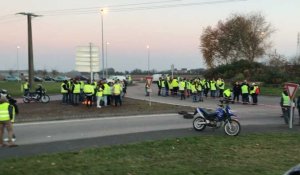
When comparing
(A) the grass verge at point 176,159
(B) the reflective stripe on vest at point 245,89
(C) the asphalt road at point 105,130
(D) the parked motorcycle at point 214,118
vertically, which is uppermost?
(B) the reflective stripe on vest at point 245,89

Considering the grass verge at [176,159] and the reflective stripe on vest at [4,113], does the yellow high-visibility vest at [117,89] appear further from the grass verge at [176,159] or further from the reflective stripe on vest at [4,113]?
the grass verge at [176,159]

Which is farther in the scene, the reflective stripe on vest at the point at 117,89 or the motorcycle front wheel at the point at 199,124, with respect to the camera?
the reflective stripe on vest at the point at 117,89

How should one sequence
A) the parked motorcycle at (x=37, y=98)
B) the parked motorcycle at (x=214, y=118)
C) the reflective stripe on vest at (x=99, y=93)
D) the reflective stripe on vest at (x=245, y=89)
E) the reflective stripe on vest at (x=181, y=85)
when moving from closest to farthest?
the parked motorcycle at (x=214, y=118) → the reflective stripe on vest at (x=99, y=93) → the reflective stripe on vest at (x=245, y=89) → the parked motorcycle at (x=37, y=98) → the reflective stripe on vest at (x=181, y=85)

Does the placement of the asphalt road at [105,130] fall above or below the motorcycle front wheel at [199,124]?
below

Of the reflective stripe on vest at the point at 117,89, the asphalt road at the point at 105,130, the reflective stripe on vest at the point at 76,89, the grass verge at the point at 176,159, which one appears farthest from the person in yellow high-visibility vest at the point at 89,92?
the grass verge at the point at 176,159

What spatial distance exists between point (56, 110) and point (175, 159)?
15.8 metres

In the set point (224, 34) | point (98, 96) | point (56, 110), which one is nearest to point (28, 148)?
point (56, 110)

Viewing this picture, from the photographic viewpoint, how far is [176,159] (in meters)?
10.6

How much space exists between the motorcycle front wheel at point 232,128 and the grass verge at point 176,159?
1667 millimetres

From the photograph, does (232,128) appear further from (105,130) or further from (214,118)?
(105,130)

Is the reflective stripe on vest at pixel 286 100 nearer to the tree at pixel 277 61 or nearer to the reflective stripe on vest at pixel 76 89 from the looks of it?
the reflective stripe on vest at pixel 76 89

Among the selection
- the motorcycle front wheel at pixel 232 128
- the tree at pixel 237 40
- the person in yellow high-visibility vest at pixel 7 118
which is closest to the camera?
the person in yellow high-visibility vest at pixel 7 118

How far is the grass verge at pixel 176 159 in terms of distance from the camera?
30.5ft

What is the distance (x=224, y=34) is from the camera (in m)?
77.8
